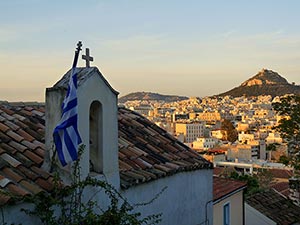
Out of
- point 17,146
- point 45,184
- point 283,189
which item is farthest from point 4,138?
point 283,189

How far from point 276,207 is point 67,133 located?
1199 centimetres

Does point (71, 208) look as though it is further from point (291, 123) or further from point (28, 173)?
point (291, 123)

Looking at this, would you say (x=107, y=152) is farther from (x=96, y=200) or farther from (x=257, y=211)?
(x=257, y=211)

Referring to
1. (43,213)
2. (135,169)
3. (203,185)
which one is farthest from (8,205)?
(203,185)

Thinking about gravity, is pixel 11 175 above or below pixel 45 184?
above

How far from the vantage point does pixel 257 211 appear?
14625 mm

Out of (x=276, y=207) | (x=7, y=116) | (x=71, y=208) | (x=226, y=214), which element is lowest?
(x=276, y=207)

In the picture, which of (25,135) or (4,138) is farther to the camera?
(25,135)

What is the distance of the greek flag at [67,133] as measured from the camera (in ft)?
17.2

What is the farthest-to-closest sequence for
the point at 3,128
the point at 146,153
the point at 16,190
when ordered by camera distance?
the point at 146,153 < the point at 3,128 < the point at 16,190

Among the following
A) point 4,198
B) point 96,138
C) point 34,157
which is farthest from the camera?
point 96,138

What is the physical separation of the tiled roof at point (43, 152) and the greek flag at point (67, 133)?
1.19ft

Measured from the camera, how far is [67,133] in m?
5.25

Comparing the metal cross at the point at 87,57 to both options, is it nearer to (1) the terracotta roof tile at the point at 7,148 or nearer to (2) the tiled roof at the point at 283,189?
(1) the terracotta roof tile at the point at 7,148
